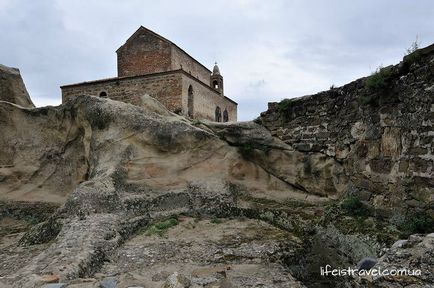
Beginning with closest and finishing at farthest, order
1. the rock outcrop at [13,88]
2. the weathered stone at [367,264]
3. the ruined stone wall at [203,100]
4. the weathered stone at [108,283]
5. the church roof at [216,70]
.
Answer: the weathered stone at [367,264] → the weathered stone at [108,283] → the rock outcrop at [13,88] → the ruined stone wall at [203,100] → the church roof at [216,70]

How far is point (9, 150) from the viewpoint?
10258 mm

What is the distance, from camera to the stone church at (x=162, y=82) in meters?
17.7

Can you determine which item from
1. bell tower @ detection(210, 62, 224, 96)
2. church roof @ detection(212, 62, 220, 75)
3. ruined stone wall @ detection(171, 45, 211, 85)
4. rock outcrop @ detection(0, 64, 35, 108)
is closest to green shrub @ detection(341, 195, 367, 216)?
rock outcrop @ detection(0, 64, 35, 108)

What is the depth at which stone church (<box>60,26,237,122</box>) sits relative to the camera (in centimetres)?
1766

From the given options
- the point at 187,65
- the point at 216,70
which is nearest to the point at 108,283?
the point at 187,65

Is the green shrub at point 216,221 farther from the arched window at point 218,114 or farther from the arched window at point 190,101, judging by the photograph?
the arched window at point 218,114

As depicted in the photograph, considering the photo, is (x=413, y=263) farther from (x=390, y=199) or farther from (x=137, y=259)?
(x=137, y=259)

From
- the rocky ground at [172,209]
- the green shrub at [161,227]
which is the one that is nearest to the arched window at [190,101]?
the rocky ground at [172,209]

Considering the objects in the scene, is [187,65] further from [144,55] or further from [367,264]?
[367,264]

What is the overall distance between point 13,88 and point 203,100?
1001 centimetres

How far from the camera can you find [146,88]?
17.7 m

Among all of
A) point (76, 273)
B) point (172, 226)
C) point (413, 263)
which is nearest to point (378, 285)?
point (413, 263)

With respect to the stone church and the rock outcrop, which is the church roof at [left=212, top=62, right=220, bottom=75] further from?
the rock outcrop

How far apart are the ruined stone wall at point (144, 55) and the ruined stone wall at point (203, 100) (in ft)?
8.41
